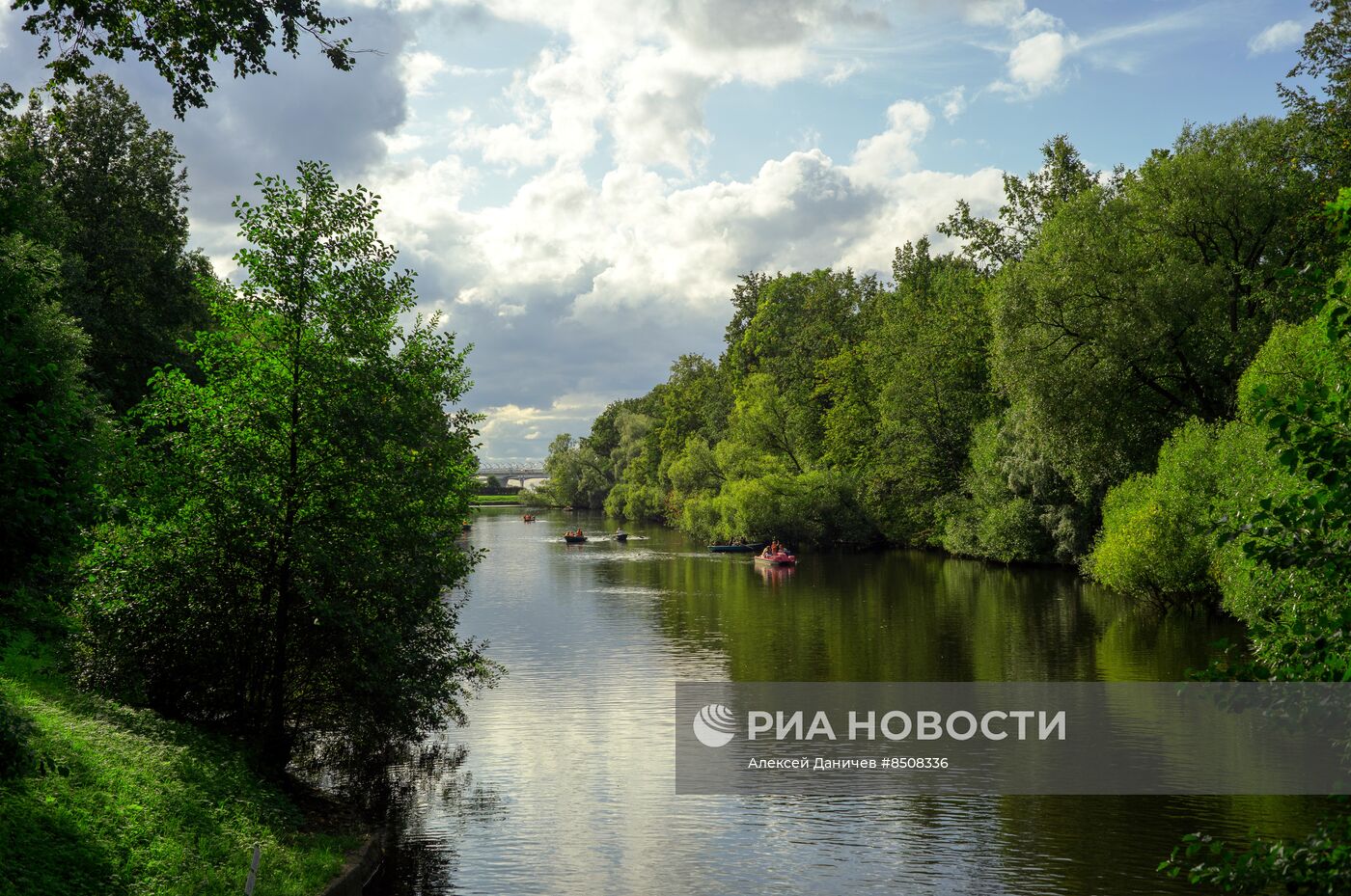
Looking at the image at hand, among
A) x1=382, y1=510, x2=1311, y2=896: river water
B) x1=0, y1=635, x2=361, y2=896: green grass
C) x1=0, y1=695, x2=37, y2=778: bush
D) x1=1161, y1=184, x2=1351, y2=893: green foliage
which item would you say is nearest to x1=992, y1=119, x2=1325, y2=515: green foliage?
x1=382, y1=510, x2=1311, y2=896: river water

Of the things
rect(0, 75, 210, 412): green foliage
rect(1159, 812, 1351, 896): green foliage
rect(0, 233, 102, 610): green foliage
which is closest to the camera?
rect(1159, 812, 1351, 896): green foliage

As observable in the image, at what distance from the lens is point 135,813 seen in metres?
12.9

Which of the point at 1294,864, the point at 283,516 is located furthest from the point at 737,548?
the point at 1294,864

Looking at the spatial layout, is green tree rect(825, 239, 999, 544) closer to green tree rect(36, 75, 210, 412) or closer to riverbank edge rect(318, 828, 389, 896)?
green tree rect(36, 75, 210, 412)

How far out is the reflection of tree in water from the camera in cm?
1672

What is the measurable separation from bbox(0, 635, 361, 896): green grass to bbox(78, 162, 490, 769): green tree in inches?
74.3

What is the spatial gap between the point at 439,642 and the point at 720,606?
29.1 metres

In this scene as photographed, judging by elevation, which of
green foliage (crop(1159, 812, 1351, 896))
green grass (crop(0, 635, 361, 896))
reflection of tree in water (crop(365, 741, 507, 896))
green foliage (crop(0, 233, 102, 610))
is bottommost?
reflection of tree in water (crop(365, 741, 507, 896))

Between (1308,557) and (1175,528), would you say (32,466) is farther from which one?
(1175,528)

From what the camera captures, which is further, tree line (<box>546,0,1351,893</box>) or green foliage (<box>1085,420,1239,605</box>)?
green foliage (<box>1085,420,1239,605</box>)

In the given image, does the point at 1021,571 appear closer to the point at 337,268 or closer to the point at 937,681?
the point at 937,681

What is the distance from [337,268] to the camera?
1936 centimetres

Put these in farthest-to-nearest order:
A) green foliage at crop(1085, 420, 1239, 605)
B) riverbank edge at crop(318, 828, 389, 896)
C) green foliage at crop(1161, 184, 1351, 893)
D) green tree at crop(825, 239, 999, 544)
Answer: green tree at crop(825, 239, 999, 544) < green foliage at crop(1085, 420, 1239, 605) < riverbank edge at crop(318, 828, 389, 896) < green foliage at crop(1161, 184, 1351, 893)

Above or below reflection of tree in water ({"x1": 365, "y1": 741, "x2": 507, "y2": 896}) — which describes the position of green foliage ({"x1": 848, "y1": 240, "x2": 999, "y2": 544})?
above
